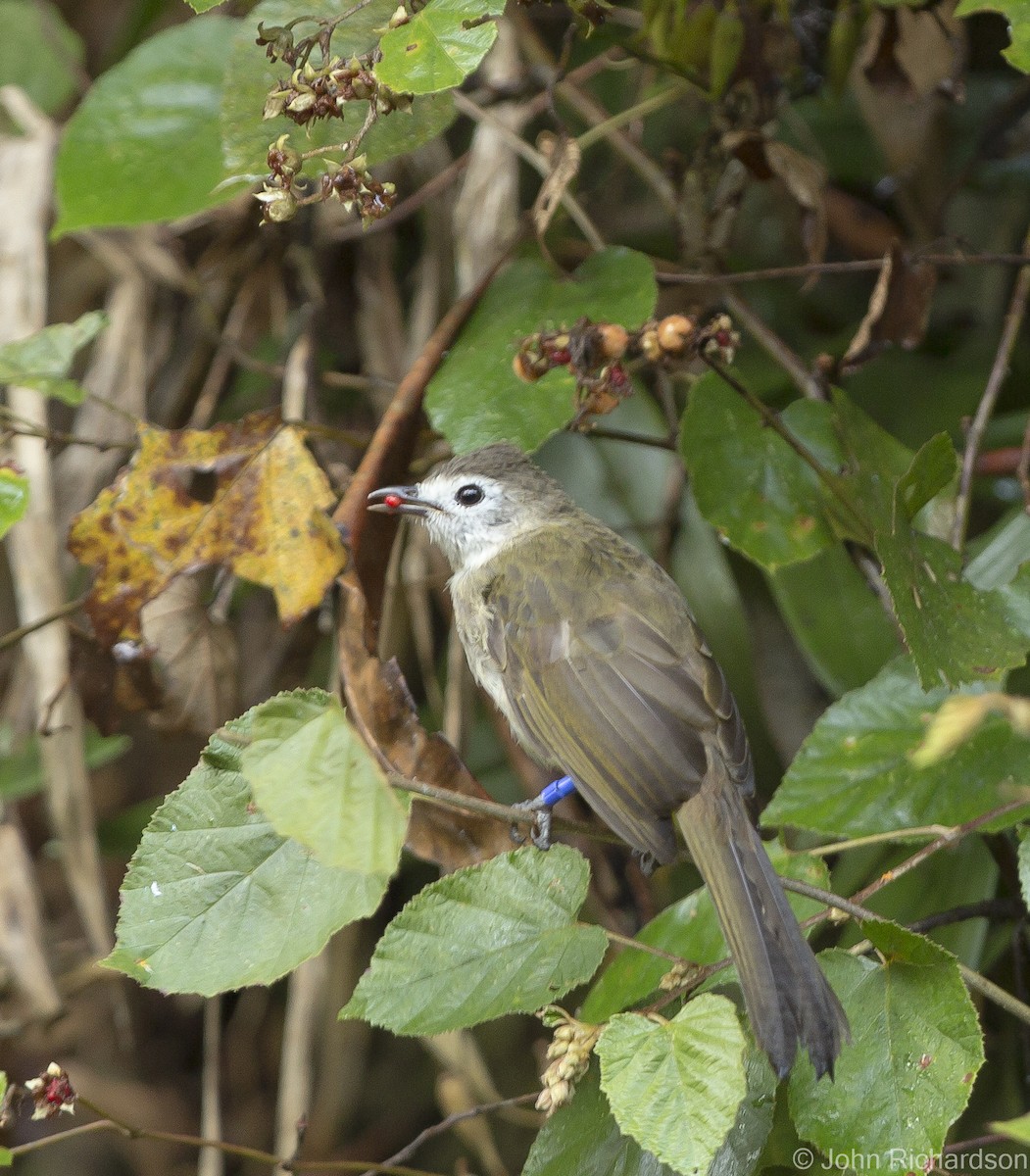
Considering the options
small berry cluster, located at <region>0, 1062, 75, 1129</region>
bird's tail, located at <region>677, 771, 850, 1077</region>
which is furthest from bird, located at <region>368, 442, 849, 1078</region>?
small berry cluster, located at <region>0, 1062, 75, 1129</region>

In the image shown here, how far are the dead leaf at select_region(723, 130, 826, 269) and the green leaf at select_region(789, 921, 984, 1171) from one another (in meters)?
1.59

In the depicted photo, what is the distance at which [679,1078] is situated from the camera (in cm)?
138

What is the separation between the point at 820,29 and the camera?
2824mm

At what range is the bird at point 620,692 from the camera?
159cm

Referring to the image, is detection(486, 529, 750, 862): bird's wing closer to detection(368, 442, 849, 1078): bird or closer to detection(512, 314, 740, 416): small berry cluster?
detection(368, 442, 849, 1078): bird

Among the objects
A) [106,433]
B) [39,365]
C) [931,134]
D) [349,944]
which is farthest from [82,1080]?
[931,134]

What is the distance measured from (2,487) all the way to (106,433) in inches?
55.0

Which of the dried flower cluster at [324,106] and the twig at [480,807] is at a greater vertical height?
the dried flower cluster at [324,106]

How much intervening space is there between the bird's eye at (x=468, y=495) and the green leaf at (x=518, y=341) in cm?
29

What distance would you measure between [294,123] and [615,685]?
3.27 feet

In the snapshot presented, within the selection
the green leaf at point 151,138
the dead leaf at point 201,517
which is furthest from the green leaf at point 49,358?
the green leaf at point 151,138

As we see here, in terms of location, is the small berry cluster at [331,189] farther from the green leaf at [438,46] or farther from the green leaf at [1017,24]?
the green leaf at [1017,24]

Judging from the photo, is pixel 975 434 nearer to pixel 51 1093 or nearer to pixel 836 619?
pixel 836 619

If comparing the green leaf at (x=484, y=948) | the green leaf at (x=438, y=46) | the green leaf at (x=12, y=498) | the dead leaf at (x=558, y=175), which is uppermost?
the green leaf at (x=438, y=46)
